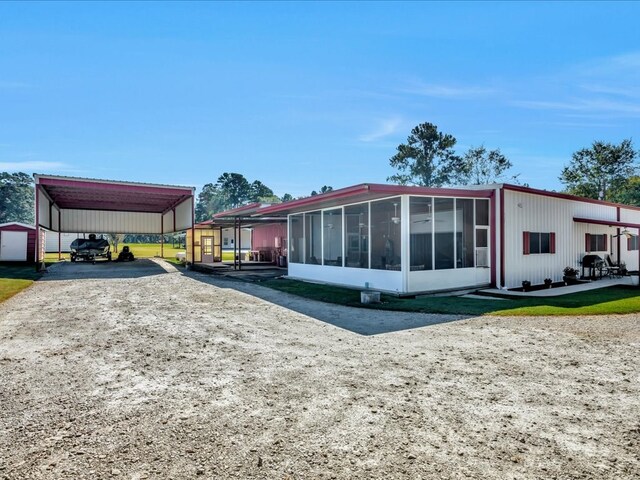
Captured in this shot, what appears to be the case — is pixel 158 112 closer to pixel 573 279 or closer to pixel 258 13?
pixel 258 13

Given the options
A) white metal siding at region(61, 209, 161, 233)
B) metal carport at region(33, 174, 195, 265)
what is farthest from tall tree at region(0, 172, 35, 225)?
metal carport at region(33, 174, 195, 265)

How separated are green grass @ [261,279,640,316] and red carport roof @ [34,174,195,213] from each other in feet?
43.1

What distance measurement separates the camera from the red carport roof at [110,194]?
66.3 feet

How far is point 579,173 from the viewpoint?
44.4 metres

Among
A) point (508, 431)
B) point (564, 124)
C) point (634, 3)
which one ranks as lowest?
point (508, 431)

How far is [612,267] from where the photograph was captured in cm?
1878

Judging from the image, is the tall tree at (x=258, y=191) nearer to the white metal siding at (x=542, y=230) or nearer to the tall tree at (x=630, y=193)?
the tall tree at (x=630, y=193)

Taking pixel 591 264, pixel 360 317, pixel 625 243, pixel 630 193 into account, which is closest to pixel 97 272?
pixel 360 317

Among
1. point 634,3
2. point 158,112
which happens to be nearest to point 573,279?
point 634,3

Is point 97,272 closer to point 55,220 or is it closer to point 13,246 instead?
point 13,246

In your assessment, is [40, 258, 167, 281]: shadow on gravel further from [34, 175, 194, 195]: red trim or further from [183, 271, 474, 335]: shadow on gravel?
[183, 271, 474, 335]: shadow on gravel

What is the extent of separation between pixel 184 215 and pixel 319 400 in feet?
84.3

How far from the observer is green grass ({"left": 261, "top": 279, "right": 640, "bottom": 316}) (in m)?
9.41

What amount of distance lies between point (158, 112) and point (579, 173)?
4458 centimetres
